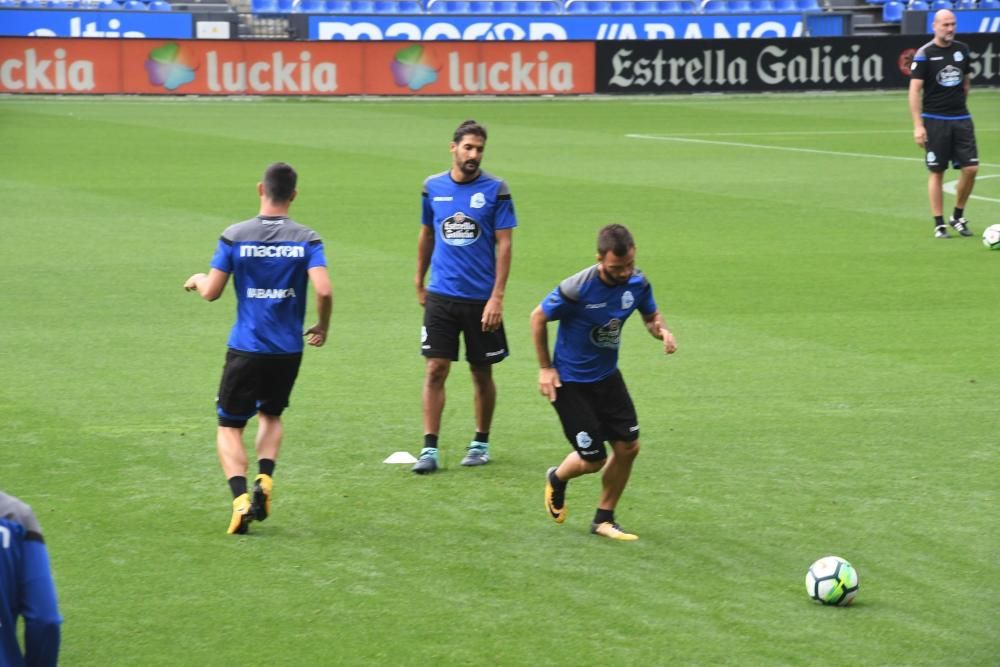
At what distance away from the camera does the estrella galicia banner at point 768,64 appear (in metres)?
39.1

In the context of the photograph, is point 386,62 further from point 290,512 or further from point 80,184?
point 290,512

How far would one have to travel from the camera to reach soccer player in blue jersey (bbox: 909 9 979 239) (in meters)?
18.2

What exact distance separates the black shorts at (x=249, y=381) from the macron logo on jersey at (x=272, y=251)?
54cm

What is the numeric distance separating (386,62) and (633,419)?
30.9 m

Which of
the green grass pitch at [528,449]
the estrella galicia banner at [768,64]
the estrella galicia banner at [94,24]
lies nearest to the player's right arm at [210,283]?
the green grass pitch at [528,449]

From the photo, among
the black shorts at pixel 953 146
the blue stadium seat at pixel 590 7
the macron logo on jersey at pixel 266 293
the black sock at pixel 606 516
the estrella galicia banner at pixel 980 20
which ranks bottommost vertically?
the black sock at pixel 606 516

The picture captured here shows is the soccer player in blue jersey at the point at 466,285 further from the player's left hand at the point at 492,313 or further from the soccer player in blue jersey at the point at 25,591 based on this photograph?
the soccer player in blue jersey at the point at 25,591

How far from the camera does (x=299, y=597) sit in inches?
287

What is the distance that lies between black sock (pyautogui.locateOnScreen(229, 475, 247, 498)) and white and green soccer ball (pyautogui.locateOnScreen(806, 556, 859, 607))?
9.88 feet

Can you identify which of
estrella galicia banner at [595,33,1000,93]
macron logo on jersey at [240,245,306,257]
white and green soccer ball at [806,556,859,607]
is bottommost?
white and green soccer ball at [806,556,859,607]

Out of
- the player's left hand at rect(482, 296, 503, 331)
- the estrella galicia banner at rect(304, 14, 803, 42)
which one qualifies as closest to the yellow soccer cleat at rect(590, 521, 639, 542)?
the player's left hand at rect(482, 296, 503, 331)

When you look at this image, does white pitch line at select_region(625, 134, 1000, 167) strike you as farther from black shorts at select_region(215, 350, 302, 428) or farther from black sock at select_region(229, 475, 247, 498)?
black sock at select_region(229, 475, 247, 498)

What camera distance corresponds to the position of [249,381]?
8312 millimetres

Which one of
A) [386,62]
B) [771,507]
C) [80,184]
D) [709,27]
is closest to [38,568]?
[771,507]
